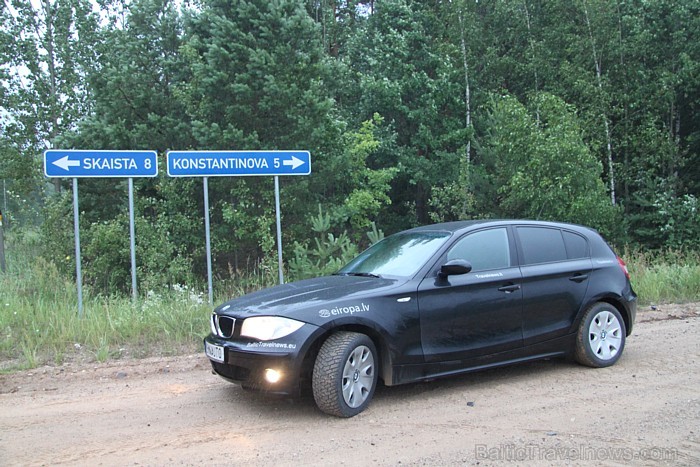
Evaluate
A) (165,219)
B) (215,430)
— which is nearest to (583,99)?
(165,219)

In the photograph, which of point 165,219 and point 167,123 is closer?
point 165,219

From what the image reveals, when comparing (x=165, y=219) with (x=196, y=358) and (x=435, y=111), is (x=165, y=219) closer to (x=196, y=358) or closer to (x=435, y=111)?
(x=196, y=358)

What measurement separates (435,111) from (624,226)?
26.3 ft

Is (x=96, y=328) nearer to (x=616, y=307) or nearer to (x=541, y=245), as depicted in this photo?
(x=541, y=245)

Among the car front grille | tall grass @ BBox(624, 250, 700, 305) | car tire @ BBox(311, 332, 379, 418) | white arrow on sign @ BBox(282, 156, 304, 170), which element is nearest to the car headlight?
the car front grille

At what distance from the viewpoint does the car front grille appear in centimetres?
554

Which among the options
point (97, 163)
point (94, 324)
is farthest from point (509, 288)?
point (97, 163)

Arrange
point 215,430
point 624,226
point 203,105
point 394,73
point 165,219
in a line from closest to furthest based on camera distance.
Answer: point 215,430, point 165,219, point 203,105, point 624,226, point 394,73

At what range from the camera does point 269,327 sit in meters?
5.27

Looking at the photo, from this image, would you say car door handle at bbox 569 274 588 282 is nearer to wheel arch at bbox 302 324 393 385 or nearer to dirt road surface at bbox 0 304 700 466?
dirt road surface at bbox 0 304 700 466

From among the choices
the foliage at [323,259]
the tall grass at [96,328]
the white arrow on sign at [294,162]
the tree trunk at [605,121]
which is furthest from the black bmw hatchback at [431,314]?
the tree trunk at [605,121]

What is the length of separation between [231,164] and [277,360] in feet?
19.0

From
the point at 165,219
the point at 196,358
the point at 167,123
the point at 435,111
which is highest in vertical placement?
the point at 435,111

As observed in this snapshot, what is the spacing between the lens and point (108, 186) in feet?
58.3
